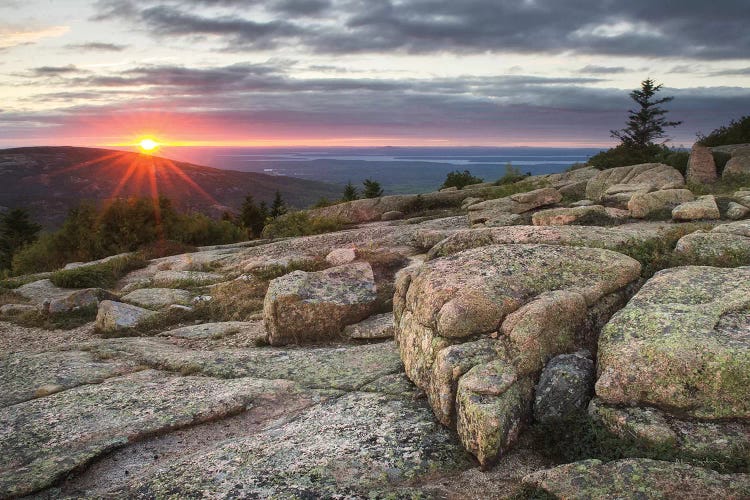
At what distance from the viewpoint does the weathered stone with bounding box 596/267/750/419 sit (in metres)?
6.31

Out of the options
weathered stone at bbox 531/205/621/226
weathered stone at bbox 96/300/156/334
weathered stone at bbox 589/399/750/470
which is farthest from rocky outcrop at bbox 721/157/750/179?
weathered stone at bbox 96/300/156/334

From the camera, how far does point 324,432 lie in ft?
24.6

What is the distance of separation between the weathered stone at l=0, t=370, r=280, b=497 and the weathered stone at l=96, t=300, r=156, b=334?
19.0ft

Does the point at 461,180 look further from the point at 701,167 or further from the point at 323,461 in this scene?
the point at 323,461

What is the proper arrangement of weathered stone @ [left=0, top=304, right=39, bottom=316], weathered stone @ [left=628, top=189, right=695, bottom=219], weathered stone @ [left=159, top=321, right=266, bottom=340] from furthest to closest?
weathered stone @ [left=0, top=304, right=39, bottom=316], weathered stone @ [left=628, top=189, right=695, bottom=219], weathered stone @ [left=159, top=321, right=266, bottom=340]

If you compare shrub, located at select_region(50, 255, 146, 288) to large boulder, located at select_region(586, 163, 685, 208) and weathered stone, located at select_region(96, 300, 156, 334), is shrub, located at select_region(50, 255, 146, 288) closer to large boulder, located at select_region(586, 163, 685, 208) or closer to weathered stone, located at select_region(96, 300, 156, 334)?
weathered stone, located at select_region(96, 300, 156, 334)

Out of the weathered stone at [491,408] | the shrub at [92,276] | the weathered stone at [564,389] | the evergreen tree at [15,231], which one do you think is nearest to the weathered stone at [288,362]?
the weathered stone at [491,408]

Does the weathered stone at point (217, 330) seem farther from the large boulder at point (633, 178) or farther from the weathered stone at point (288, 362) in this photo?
the large boulder at point (633, 178)

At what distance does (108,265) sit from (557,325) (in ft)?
80.3

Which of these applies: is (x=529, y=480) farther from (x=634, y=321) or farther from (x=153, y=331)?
(x=153, y=331)

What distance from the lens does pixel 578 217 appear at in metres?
16.3

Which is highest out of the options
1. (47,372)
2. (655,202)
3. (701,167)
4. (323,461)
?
(701,167)

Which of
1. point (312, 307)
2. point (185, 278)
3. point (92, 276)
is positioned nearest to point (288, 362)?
point (312, 307)

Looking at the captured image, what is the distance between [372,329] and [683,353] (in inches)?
276
